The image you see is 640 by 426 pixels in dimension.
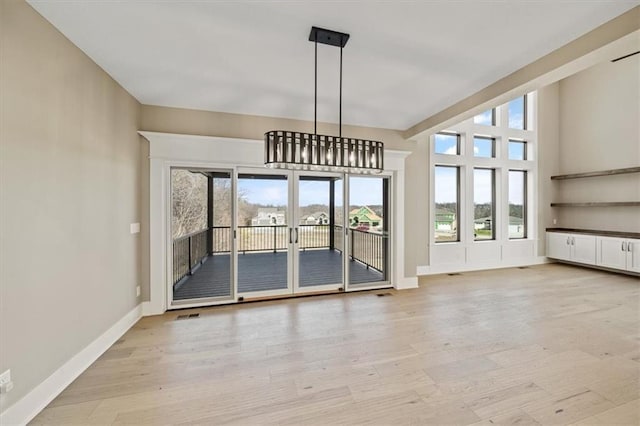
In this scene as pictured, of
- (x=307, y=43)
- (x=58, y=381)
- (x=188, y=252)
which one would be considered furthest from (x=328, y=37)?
(x=188, y=252)

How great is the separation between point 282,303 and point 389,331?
1624 millimetres

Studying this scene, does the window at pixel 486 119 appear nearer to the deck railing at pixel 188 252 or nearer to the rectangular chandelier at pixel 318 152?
the rectangular chandelier at pixel 318 152

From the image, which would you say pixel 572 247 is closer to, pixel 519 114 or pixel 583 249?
pixel 583 249

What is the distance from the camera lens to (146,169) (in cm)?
345

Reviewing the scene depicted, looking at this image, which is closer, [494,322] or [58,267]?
[58,267]

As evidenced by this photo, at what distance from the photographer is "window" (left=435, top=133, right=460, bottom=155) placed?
5782mm

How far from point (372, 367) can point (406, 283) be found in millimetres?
2581

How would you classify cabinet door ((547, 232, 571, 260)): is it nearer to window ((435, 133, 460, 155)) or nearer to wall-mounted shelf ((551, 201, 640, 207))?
wall-mounted shelf ((551, 201, 640, 207))

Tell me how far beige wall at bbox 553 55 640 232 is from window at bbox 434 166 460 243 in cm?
315

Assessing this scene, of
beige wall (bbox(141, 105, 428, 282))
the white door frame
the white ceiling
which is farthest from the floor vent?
the white ceiling

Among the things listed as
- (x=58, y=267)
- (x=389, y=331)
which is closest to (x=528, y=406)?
(x=389, y=331)

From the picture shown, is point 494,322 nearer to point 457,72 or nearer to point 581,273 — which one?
point 457,72

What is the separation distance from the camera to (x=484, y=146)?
6.30 meters

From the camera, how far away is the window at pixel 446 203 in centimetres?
583
